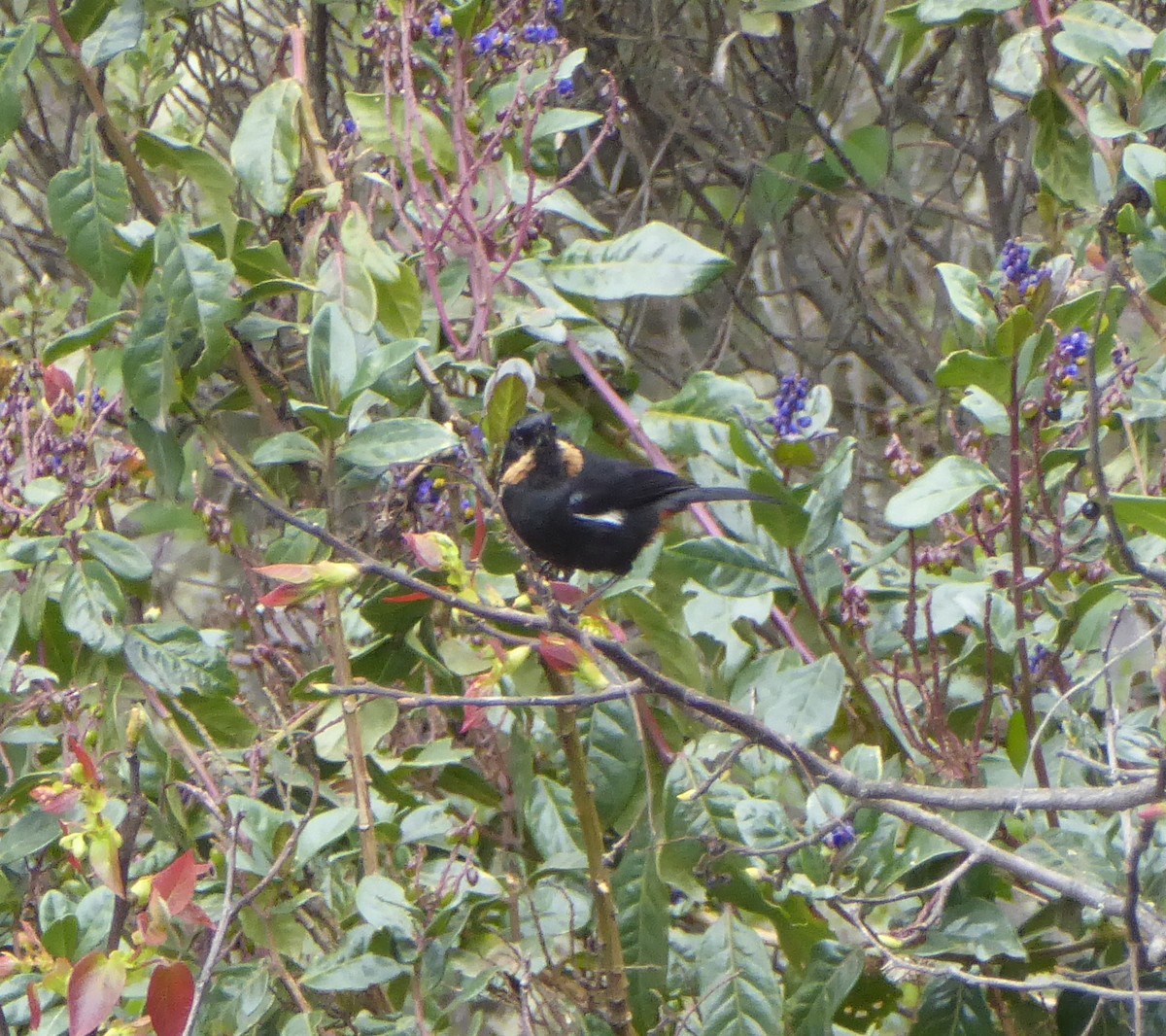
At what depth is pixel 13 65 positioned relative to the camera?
193 cm

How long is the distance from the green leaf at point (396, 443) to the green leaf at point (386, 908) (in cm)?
52

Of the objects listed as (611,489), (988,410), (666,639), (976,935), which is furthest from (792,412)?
(976,935)

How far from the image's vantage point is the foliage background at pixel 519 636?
1.70m

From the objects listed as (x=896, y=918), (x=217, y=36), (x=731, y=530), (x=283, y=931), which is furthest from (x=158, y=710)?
(x=217, y=36)

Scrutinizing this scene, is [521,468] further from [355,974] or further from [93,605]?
[355,974]

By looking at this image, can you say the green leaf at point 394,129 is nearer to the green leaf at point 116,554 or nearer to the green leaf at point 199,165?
the green leaf at point 199,165

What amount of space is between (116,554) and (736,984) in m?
0.98

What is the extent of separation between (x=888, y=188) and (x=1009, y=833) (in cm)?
206

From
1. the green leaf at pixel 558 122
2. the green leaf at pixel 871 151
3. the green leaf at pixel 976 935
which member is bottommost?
the green leaf at pixel 976 935

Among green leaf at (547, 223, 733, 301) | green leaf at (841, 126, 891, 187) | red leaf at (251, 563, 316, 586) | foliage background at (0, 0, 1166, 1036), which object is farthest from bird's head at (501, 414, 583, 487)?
green leaf at (841, 126, 891, 187)

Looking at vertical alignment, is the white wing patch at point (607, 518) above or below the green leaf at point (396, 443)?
below

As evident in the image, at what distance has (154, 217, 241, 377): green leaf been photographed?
196cm

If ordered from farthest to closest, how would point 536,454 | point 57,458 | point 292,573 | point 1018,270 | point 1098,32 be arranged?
point 536,454 < point 1098,32 < point 57,458 < point 1018,270 < point 292,573

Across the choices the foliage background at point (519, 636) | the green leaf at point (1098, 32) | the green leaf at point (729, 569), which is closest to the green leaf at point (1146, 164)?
the foliage background at point (519, 636)
